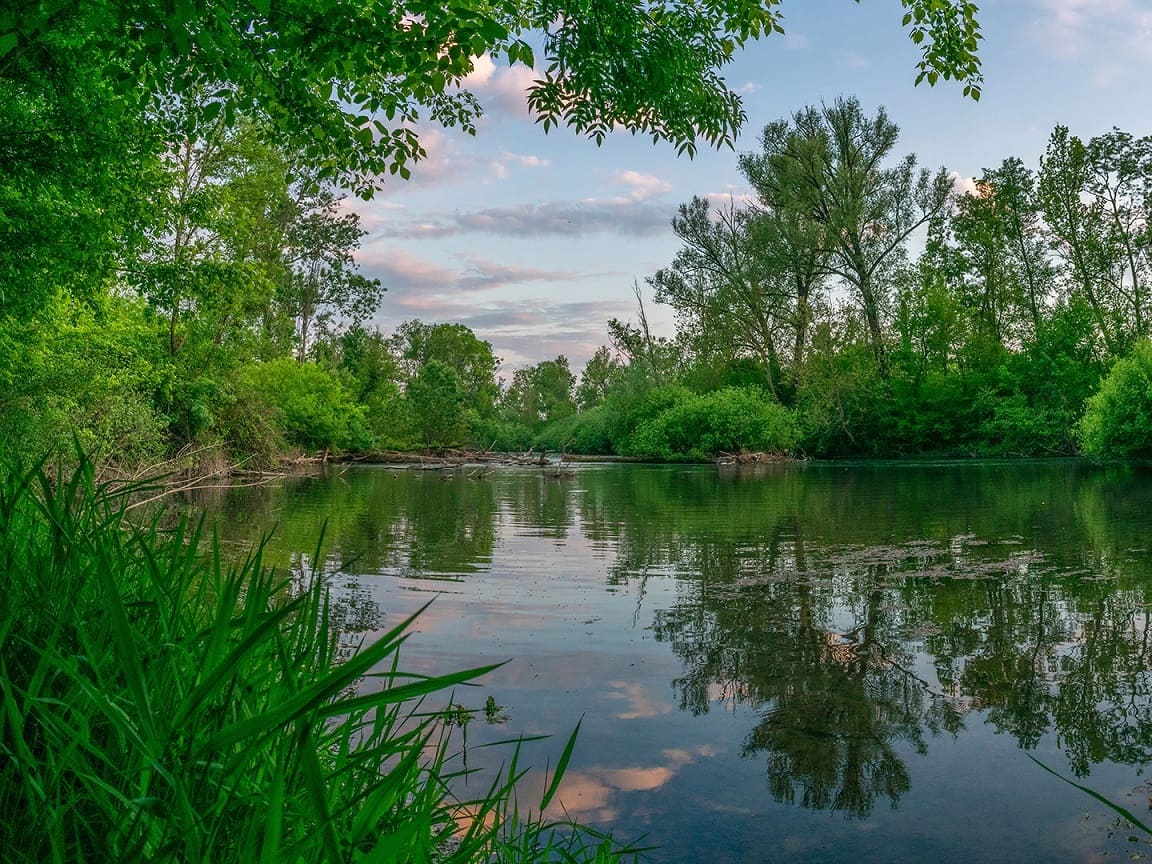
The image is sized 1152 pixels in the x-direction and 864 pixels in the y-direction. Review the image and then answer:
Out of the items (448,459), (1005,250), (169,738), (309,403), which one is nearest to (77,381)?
(169,738)

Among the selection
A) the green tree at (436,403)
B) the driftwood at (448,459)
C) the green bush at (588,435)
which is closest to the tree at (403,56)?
the driftwood at (448,459)

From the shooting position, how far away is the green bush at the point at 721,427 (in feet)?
136

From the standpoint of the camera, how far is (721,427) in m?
41.9

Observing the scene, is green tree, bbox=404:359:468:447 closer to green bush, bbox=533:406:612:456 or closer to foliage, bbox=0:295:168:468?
green bush, bbox=533:406:612:456

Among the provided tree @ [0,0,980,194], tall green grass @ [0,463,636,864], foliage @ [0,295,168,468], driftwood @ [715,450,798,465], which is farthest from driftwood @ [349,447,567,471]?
tall green grass @ [0,463,636,864]

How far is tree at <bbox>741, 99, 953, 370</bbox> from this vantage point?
42500mm

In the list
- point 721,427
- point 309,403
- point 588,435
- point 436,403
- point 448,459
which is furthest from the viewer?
point 588,435

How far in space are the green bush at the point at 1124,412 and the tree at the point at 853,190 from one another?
14.8 m

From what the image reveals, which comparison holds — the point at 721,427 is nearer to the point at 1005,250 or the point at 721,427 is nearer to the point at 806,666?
the point at 1005,250

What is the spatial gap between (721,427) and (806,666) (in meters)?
36.6

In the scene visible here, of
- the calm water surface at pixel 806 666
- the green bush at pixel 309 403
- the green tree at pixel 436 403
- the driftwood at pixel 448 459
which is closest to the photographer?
the calm water surface at pixel 806 666

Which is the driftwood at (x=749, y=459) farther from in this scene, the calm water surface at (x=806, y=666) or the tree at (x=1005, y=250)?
the calm water surface at (x=806, y=666)

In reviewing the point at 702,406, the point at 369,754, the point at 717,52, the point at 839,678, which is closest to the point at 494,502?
the point at 717,52

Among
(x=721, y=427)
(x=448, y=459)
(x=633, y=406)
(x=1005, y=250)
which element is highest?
(x=1005, y=250)
